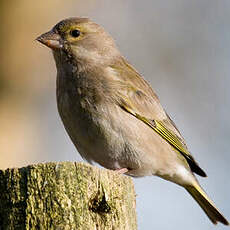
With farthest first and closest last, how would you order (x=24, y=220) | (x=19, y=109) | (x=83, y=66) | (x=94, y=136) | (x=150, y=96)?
(x=19, y=109) → (x=150, y=96) → (x=83, y=66) → (x=94, y=136) → (x=24, y=220)

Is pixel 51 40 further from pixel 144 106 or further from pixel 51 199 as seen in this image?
pixel 51 199

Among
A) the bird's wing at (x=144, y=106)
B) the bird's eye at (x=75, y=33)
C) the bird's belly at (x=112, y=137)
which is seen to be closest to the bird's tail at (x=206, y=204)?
the bird's wing at (x=144, y=106)

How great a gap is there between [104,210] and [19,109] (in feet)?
15.9

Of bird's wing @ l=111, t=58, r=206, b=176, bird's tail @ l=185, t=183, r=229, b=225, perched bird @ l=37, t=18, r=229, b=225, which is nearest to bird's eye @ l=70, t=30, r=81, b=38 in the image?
perched bird @ l=37, t=18, r=229, b=225

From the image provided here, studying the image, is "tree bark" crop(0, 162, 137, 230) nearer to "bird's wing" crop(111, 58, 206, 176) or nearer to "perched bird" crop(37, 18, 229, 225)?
"perched bird" crop(37, 18, 229, 225)

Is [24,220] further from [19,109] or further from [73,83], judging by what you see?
[19,109]

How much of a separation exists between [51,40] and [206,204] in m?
2.96

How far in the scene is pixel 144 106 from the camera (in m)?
7.32

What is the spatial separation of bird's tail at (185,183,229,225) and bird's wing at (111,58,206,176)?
0.92 ft

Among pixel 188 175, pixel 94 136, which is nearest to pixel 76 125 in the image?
pixel 94 136

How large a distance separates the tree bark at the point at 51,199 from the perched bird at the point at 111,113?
8.05 feet

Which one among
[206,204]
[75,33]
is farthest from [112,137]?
[206,204]

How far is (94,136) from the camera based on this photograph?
643cm

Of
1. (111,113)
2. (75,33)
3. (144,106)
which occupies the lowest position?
(111,113)
